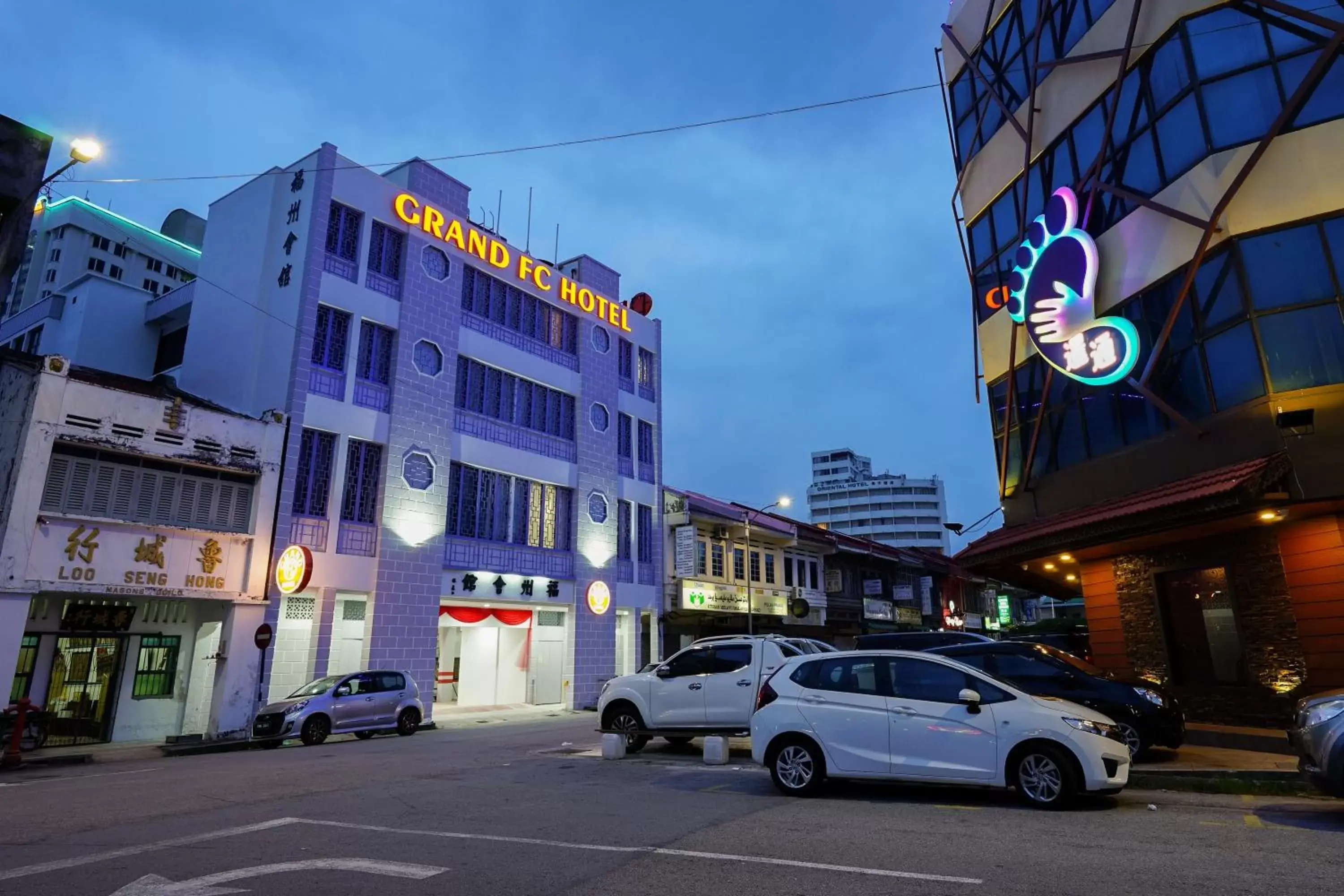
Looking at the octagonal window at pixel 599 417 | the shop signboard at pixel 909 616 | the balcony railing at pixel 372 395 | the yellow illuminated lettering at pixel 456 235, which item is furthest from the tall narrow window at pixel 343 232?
the shop signboard at pixel 909 616

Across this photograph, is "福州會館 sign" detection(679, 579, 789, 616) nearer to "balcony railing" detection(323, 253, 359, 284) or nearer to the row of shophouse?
the row of shophouse

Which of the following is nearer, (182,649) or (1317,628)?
(1317,628)

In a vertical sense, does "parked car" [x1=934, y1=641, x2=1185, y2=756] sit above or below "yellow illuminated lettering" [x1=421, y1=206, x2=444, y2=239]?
below

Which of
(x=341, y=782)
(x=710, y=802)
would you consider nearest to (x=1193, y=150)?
(x=710, y=802)

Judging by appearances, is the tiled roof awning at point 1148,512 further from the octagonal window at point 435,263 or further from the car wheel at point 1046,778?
the octagonal window at point 435,263

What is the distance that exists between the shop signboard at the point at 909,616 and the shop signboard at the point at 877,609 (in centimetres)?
154

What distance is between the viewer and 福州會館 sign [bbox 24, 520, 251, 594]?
672 inches

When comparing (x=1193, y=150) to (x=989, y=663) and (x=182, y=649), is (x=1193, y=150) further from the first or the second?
(x=182, y=649)

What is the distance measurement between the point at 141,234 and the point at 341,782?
52592mm

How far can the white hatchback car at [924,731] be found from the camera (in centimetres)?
829

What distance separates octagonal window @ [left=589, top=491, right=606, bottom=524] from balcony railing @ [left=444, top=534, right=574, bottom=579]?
1.88m

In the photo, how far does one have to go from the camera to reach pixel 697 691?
44.9ft

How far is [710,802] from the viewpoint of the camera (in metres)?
9.09

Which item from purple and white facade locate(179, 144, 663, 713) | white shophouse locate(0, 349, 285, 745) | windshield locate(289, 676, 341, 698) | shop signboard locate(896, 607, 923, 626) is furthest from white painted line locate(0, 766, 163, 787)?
shop signboard locate(896, 607, 923, 626)
